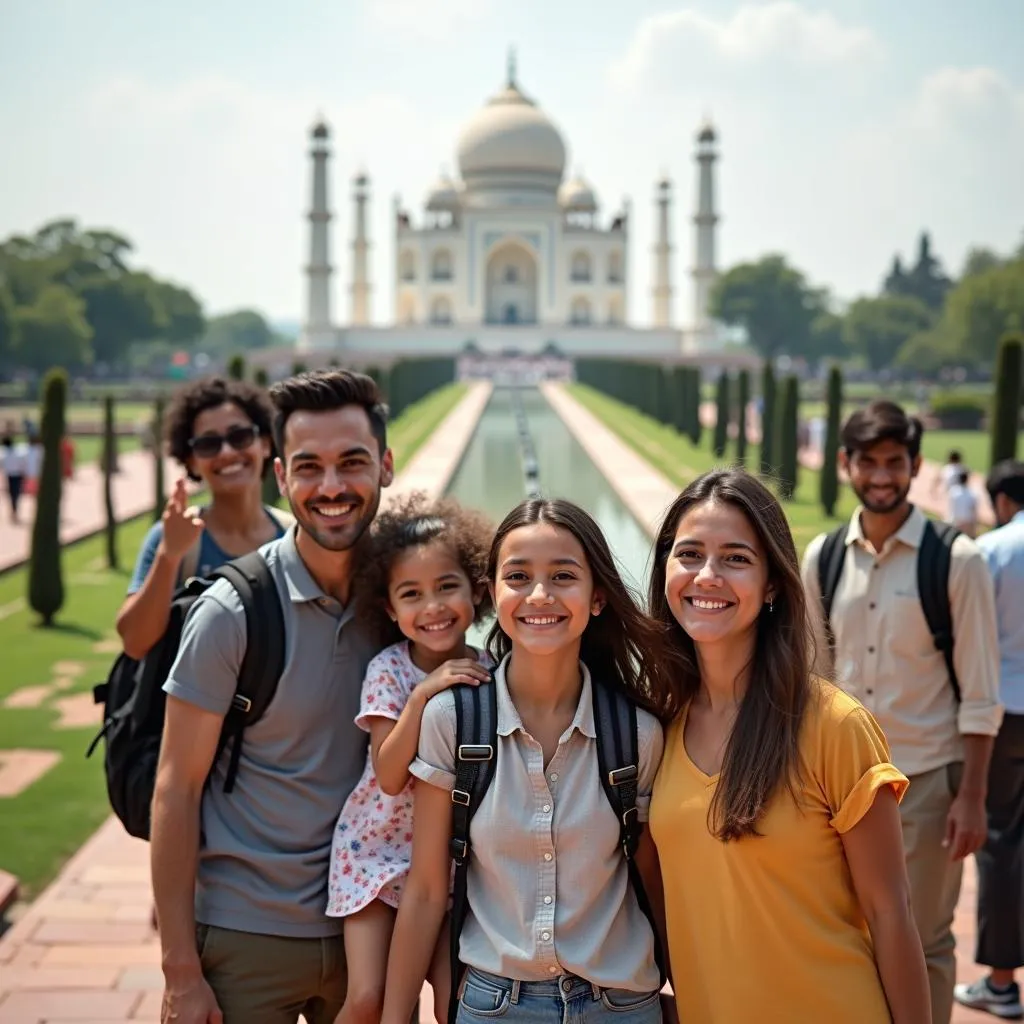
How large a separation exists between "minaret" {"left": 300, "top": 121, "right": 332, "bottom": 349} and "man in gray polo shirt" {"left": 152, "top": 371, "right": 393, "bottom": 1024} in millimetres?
37331

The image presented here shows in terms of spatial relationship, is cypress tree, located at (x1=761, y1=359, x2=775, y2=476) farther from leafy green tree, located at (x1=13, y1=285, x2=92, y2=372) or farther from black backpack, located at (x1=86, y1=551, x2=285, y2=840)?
leafy green tree, located at (x1=13, y1=285, x2=92, y2=372)

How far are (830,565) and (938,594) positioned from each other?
0.73 feet

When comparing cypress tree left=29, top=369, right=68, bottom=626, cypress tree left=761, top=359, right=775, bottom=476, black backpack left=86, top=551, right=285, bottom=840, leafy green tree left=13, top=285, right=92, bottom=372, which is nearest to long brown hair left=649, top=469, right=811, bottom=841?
black backpack left=86, top=551, right=285, bottom=840

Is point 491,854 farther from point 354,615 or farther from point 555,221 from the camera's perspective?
point 555,221

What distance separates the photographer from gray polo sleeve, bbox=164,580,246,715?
1595mm

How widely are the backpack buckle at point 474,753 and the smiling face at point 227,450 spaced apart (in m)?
1.05

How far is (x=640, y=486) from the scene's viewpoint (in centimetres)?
990

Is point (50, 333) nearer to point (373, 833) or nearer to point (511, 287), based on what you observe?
point (511, 287)

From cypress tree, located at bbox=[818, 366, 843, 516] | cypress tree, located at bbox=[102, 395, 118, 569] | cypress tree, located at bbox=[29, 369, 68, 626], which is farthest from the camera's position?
cypress tree, located at bbox=[818, 366, 843, 516]

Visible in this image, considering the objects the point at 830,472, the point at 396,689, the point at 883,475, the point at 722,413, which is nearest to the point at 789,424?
the point at 830,472

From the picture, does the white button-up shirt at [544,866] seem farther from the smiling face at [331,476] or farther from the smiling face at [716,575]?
the smiling face at [331,476]

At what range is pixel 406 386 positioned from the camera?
68.7 ft

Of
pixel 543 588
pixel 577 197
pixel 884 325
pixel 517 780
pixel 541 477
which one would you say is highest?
pixel 577 197

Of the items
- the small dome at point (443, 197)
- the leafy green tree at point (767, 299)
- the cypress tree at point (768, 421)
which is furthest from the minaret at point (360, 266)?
the cypress tree at point (768, 421)
